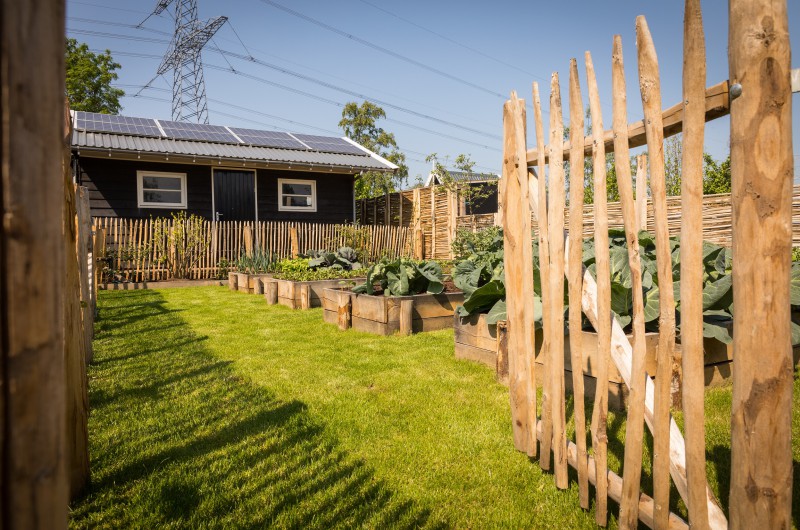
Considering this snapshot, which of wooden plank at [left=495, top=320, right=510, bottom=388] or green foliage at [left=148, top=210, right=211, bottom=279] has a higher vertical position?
green foliage at [left=148, top=210, right=211, bottom=279]

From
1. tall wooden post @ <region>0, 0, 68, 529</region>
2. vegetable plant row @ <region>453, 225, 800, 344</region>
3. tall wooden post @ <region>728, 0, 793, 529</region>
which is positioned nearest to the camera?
tall wooden post @ <region>0, 0, 68, 529</region>

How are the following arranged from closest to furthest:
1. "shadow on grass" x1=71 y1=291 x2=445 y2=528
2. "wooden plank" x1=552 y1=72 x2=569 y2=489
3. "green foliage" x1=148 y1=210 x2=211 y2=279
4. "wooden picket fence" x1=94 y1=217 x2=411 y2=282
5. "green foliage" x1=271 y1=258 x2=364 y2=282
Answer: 1. "shadow on grass" x1=71 y1=291 x2=445 y2=528
2. "wooden plank" x1=552 y1=72 x2=569 y2=489
3. "green foliage" x1=271 y1=258 x2=364 y2=282
4. "wooden picket fence" x1=94 y1=217 x2=411 y2=282
5. "green foliage" x1=148 y1=210 x2=211 y2=279

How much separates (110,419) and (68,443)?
1149mm

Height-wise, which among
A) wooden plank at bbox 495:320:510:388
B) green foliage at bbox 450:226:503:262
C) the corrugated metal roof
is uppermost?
the corrugated metal roof

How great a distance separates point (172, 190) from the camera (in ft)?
51.3

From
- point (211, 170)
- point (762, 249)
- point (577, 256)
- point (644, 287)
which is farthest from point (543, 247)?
point (211, 170)

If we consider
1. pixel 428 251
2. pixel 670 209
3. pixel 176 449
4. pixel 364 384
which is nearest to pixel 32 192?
pixel 176 449

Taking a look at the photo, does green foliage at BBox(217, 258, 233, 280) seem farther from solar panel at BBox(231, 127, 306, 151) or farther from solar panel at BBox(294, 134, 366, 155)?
solar panel at BBox(294, 134, 366, 155)

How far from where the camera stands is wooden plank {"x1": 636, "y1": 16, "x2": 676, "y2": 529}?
1.68 m

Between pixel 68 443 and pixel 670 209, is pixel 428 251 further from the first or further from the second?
pixel 68 443

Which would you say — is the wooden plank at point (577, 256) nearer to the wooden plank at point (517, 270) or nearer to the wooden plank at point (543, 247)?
the wooden plank at point (543, 247)

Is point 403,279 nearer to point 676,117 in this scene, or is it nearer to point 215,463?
point 215,463

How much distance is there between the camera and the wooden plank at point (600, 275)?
1.95 meters

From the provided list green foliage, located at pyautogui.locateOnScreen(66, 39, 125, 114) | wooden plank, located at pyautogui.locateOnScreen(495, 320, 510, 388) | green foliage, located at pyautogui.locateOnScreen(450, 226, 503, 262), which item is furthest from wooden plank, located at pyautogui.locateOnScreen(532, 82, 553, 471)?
green foliage, located at pyautogui.locateOnScreen(66, 39, 125, 114)
